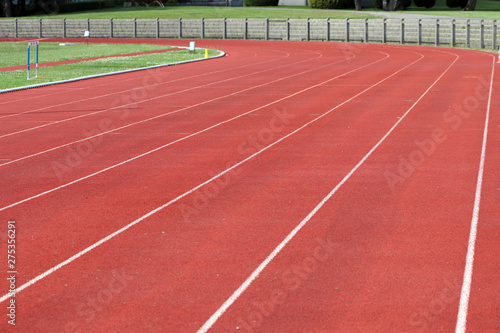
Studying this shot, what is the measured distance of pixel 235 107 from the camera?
65.4 feet

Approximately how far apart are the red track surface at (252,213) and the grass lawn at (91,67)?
→ 6751mm

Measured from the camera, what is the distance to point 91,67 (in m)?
33.6

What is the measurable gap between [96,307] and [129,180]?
517 cm

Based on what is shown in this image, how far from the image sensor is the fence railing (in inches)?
1788

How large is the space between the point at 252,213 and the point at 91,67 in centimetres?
2516

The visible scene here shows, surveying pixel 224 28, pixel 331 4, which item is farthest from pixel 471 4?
pixel 224 28

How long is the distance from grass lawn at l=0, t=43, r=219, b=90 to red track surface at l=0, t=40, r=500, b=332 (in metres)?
6.75

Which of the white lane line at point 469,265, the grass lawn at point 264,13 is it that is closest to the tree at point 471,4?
the grass lawn at point 264,13

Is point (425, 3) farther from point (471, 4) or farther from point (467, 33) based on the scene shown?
point (467, 33)

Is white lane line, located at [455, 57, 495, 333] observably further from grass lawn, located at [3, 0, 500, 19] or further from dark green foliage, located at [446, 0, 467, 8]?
dark green foliage, located at [446, 0, 467, 8]

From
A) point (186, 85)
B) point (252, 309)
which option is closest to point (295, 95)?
point (186, 85)

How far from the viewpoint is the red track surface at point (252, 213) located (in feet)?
21.7

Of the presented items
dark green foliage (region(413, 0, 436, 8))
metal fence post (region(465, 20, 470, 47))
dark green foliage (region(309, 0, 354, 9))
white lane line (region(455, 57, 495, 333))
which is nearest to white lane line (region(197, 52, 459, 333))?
white lane line (region(455, 57, 495, 333))

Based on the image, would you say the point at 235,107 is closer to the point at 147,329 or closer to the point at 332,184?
the point at 332,184
